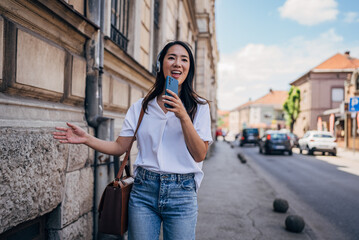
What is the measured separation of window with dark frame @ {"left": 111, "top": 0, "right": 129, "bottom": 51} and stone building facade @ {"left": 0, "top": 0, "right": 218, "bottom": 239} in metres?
0.71

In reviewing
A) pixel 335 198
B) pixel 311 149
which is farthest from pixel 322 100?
pixel 335 198

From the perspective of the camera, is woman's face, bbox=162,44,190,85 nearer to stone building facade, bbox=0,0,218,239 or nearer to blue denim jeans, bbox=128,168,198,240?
blue denim jeans, bbox=128,168,198,240

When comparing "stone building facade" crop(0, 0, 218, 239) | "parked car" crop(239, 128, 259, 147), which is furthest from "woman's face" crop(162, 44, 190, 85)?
"parked car" crop(239, 128, 259, 147)

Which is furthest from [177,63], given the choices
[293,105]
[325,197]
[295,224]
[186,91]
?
[293,105]

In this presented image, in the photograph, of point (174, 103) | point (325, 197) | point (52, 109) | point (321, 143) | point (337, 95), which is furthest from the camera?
point (337, 95)

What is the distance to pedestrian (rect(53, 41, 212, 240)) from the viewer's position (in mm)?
1848

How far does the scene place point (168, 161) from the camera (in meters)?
1.89

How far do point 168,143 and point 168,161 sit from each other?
11cm

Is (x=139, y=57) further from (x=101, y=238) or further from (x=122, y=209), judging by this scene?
(x=122, y=209)

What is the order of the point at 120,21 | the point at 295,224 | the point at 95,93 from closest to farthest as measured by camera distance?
the point at 95,93
the point at 295,224
the point at 120,21

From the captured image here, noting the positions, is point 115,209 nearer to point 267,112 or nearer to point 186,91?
point 186,91

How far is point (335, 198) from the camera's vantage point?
7.41 metres

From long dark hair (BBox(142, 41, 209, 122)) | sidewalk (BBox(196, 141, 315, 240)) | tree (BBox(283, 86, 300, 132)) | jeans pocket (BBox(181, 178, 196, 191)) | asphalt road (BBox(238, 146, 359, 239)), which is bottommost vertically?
asphalt road (BBox(238, 146, 359, 239))

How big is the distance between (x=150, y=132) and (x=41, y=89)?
1283 millimetres
